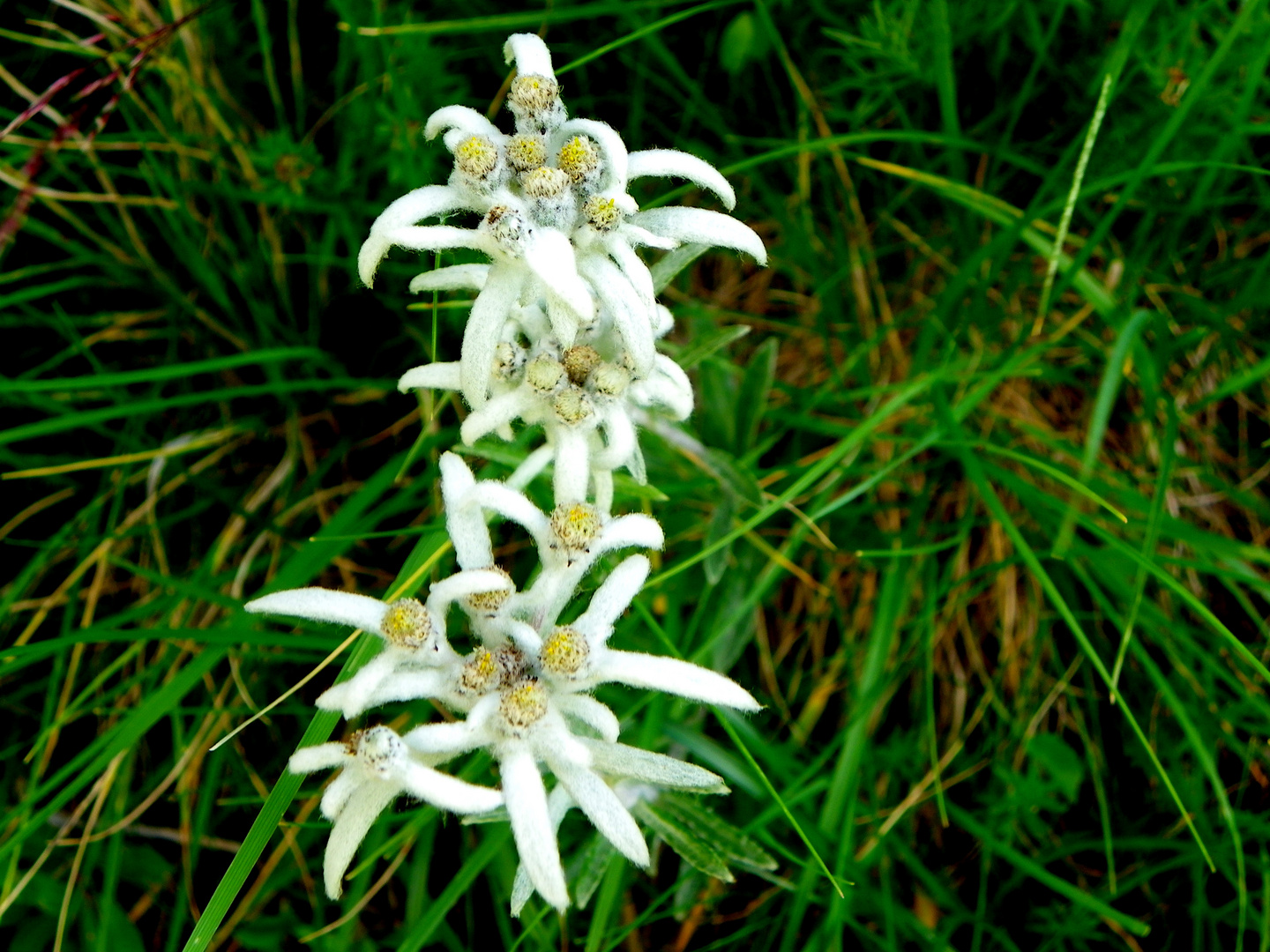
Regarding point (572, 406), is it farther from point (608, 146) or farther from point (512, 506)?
point (608, 146)

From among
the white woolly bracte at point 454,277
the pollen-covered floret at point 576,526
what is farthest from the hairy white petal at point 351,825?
the white woolly bracte at point 454,277

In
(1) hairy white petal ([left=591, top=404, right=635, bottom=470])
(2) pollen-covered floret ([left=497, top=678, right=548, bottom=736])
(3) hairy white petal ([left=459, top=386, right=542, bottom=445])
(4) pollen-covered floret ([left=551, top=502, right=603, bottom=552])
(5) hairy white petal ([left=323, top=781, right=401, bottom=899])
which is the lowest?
(5) hairy white petal ([left=323, top=781, right=401, bottom=899])

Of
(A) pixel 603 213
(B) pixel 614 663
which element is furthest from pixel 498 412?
(B) pixel 614 663

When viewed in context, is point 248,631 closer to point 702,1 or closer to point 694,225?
point 694,225

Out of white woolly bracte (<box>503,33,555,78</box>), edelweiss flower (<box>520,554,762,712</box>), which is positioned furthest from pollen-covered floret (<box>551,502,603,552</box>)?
white woolly bracte (<box>503,33,555,78</box>)

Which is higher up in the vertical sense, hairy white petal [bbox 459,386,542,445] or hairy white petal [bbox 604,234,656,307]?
hairy white petal [bbox 604,234,656,307]

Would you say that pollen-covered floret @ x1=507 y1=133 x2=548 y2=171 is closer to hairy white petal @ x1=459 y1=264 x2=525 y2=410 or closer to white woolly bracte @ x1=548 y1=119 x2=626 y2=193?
white woolly bracte @ x1=548 y1=119 x2=626 y2=193

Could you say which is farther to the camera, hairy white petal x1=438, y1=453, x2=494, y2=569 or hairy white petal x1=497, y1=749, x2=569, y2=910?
hairy white petal x1=438, y1=453, x2=494, y2=569
